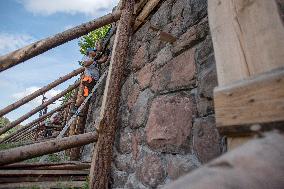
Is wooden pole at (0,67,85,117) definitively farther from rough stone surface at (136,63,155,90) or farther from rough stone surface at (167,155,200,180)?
rough stone surface at (167,155,200,180)

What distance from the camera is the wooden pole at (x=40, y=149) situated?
175 cm

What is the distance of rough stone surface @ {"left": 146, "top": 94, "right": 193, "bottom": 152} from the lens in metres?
1.47

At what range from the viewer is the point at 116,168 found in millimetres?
2176

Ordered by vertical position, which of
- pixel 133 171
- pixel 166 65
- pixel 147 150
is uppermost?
pixel 166 65

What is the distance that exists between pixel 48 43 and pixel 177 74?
1034 mm

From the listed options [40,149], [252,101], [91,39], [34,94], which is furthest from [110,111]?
[91,39]

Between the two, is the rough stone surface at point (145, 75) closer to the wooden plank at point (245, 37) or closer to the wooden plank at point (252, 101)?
the wooden plank at point (245, 37)

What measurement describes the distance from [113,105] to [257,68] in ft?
5.13

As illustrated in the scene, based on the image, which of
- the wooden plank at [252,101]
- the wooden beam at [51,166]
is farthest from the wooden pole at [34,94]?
the wooden plank at [252,101]

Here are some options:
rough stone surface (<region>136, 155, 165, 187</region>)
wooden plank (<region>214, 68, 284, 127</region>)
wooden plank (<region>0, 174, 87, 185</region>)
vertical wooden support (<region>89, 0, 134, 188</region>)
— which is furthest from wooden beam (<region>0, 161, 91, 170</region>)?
wooden plank (<region>214, 68, 284, 127</region>)

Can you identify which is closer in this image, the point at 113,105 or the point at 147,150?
the point at 147,150

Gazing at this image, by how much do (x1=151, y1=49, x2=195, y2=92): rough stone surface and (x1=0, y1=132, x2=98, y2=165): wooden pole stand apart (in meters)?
0.66

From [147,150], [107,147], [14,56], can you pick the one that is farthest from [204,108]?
[14,56]

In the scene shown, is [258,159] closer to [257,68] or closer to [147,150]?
[257,68]
